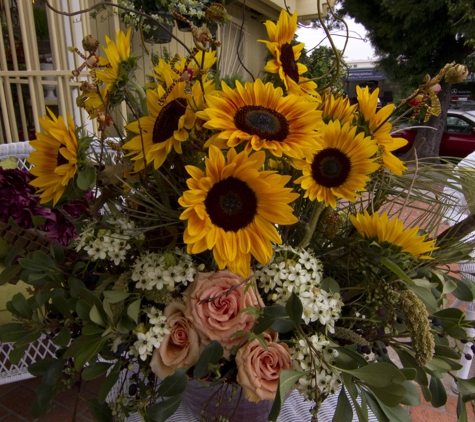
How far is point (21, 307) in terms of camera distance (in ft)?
1.70

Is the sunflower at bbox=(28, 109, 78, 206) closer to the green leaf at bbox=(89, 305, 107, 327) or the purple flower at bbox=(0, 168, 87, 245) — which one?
the green leaf at bbox=(89, 305, 107, 327)

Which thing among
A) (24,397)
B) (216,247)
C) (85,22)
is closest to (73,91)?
(85,22)

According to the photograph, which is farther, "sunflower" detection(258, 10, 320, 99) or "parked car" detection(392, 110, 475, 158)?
"parked car" detection(392, 110, 475, 158)

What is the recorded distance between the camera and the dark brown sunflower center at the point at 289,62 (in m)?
0.52

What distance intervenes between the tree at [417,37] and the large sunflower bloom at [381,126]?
7.30m

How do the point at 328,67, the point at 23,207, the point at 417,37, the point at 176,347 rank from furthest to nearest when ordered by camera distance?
the point at 417,37 → the point at 23,207 → the point at 328,67 → the point at 176,347

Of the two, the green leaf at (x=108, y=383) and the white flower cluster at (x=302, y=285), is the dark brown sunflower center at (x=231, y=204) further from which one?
the green leaf at (x=108, y=383)

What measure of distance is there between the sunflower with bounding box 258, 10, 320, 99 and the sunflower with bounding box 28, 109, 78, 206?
249mm

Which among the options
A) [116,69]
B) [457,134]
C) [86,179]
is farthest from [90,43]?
[457,134]

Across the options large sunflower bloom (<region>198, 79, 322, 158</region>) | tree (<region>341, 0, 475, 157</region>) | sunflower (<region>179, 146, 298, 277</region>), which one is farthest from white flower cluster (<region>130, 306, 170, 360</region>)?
tree (<region>341, 0, 475, 157</region>)

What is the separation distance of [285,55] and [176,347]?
1.25 ft

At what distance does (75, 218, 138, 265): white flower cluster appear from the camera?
1.65ft

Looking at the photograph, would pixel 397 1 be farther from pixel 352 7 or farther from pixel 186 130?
pixel 186 130

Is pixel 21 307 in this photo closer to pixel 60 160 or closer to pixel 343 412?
pixel 60 160
